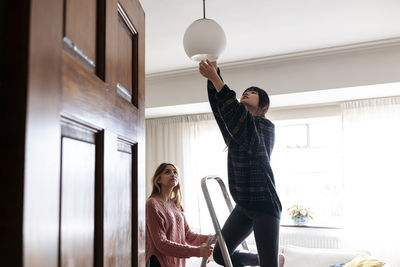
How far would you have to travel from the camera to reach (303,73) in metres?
4.04

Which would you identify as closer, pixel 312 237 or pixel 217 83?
pixel 217 83

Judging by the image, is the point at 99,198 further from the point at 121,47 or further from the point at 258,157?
the point at 258,157

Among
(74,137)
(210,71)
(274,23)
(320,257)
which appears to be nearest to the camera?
(74,137)

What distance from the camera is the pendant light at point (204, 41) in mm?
1789

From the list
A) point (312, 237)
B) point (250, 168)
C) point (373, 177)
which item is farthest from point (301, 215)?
point (250, 168)

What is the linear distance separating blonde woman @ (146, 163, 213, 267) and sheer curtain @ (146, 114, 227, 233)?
2.18 meters

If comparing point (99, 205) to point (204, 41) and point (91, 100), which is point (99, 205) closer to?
point (91, 100)

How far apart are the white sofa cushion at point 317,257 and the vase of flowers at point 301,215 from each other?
3.55ft

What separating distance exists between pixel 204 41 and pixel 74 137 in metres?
1.21

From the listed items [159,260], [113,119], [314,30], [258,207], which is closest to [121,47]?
[113,119]

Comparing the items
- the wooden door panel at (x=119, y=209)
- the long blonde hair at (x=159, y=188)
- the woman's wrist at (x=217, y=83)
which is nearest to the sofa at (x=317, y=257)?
the long blonde hair at (x=159, y=188)

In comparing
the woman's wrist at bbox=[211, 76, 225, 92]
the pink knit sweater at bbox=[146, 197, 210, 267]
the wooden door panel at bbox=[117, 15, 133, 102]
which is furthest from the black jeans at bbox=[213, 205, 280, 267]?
the wooden door panel at bbox=[117, 15, 133, 102]

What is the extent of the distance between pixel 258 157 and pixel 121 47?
1.03 m

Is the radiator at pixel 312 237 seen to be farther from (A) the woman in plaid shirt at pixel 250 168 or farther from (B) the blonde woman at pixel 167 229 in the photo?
(A) the woman in plaid shirt at pixel 250 168
